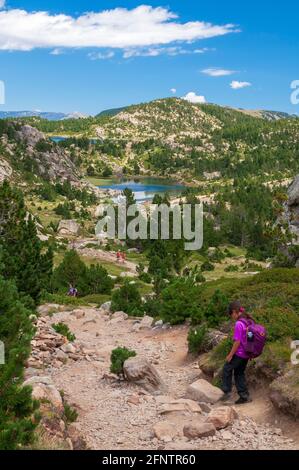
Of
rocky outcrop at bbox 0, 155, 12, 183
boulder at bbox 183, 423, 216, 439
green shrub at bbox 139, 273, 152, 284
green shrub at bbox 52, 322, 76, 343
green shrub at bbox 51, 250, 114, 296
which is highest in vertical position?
rocky outcrop at bbox 0, 155, 12, 183

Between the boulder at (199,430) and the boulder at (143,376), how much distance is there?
3356 mm

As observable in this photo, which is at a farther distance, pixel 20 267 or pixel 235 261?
pixel 235 261

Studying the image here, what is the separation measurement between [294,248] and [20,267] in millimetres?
17783

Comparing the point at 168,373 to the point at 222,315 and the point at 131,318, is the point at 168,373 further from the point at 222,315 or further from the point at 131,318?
the point at 131,318

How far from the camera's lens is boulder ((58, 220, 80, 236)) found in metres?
90.8

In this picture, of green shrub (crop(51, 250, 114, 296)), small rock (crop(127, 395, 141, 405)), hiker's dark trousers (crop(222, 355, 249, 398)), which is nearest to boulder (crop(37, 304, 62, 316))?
green shrub (crop(51, 250, 114, 296))

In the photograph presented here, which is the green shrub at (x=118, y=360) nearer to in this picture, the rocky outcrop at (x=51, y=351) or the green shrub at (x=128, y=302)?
the rocky outcrop at (x=51, y=351)

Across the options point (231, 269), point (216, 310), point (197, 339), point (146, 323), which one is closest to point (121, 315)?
point (146, 323)

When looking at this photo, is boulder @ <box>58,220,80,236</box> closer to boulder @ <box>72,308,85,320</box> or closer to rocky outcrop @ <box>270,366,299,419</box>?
boulder @ <box>72,308,85,320</box>

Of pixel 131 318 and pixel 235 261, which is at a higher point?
pixel 131 318

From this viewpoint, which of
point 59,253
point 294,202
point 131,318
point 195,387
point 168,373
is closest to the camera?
point 195,387

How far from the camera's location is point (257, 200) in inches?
4882

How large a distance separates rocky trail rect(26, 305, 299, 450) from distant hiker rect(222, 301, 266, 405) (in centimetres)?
40
